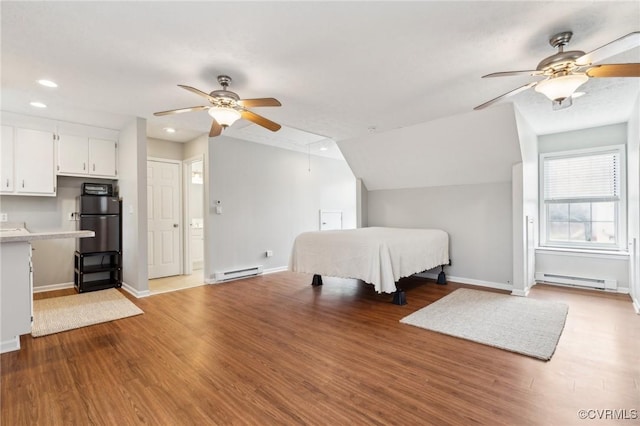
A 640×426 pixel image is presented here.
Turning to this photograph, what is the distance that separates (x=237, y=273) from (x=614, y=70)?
4.94 meters

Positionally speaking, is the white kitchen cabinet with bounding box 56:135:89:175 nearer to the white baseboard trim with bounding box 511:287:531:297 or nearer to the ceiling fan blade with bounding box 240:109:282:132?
the ceiling fan blade with bounding box 240:109:282:132

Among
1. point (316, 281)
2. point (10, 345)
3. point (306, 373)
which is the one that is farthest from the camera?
point (316, 281)

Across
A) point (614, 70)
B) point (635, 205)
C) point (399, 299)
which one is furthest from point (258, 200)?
point (635, 205)

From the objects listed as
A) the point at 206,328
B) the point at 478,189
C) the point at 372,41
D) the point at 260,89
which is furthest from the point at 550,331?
the point at 260,89

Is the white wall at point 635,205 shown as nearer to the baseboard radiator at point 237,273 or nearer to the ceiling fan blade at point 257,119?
the ceiling fan blade at point 257,119

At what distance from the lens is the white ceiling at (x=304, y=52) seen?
1850 mm

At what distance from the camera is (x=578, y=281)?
4344 mm

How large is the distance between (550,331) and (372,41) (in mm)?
2979

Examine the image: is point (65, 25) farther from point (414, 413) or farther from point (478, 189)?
point (478, 189)

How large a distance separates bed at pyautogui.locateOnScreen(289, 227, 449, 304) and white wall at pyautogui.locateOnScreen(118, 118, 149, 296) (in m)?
2.02

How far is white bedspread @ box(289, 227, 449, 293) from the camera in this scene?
133 inches

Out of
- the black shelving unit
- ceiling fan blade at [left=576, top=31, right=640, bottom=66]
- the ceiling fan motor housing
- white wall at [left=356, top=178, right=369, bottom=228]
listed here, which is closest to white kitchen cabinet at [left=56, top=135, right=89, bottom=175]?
the black shelving unit

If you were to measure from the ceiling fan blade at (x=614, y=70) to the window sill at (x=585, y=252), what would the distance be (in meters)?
3.30

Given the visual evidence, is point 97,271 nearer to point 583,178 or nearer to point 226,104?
point 226,104
